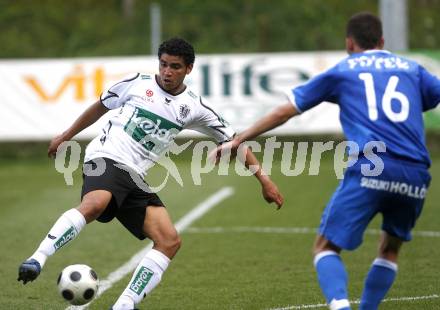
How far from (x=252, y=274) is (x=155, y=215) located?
6.35ft

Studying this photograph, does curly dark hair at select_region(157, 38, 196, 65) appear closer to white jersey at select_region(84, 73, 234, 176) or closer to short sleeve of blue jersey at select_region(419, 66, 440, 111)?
white jersey at select_region(84, 73, 234, 176)

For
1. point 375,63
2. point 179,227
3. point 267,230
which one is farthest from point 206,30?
point 375,63

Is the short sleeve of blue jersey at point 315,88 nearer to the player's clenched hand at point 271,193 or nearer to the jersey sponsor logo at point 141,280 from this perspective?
the player's clenched hand at point 271,193

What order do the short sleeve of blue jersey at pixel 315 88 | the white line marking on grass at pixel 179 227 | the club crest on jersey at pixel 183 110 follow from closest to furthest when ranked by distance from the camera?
1. the short sleeve of blue jersey at pixel 315 88
2. the club crest on jersey at pixel 183 110
3. the white line marking on grass at pixel 179 227

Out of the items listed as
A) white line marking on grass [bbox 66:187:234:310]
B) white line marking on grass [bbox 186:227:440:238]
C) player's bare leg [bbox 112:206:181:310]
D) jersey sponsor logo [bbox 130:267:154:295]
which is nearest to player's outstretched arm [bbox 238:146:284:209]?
player's bare leg [bbox 112:206:181:310]

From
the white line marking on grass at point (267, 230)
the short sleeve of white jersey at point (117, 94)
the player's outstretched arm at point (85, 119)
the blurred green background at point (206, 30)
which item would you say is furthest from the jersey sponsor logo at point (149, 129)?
the blurred green background at point (206, 30)

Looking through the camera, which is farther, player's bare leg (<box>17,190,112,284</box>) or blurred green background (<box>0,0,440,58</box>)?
blurred green background (<box>0,0,440,58</box>)

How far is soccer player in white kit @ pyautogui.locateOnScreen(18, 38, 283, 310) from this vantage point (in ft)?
22.6

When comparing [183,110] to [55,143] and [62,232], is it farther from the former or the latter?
[62,232]

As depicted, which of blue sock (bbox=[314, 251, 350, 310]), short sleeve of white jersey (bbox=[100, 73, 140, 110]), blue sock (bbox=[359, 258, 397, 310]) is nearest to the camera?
blue sock (bbox=[314, 251, 350, 310])

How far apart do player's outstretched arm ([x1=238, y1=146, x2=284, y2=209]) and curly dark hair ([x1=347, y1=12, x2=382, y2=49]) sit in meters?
1.30

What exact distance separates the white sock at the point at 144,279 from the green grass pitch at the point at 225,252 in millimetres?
617

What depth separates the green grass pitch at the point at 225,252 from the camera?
25.4 ft

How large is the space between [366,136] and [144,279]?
190cm
